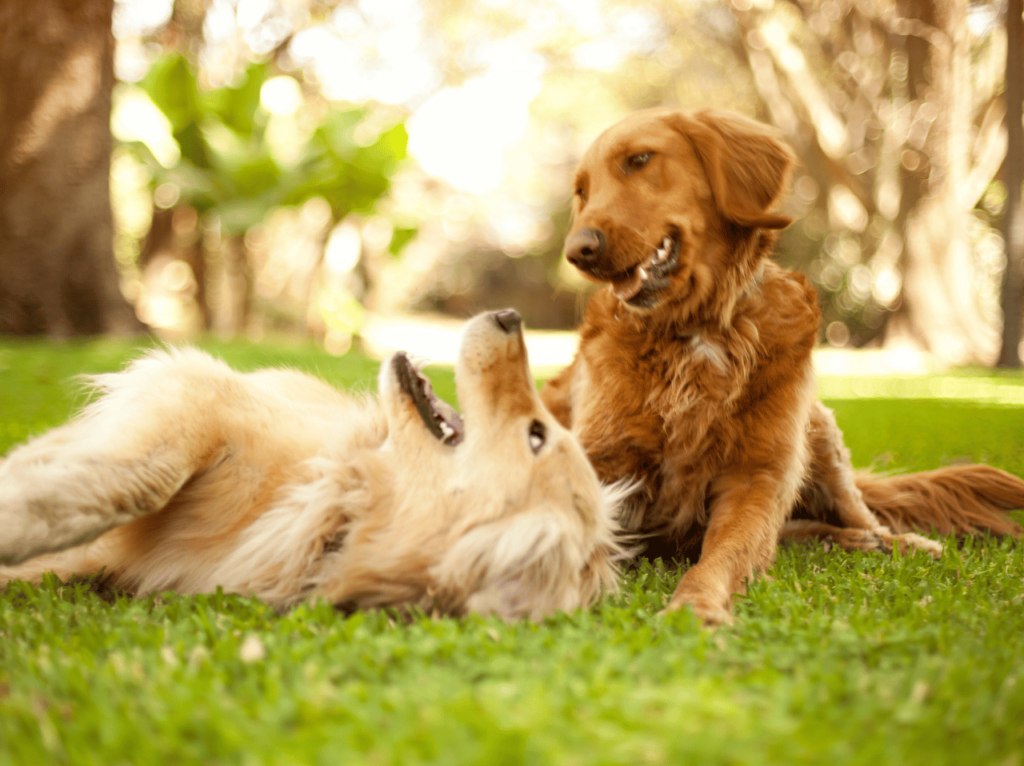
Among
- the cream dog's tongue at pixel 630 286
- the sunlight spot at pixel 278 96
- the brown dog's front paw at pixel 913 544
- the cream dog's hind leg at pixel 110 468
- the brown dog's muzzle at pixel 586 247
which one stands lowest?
the brown dog's front paw at pixel 913 544

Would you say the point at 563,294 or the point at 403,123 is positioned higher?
the point at 403,123

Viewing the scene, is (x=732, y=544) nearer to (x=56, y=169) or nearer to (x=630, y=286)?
(x=630, y=286)

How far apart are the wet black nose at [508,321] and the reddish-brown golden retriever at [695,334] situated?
0.58 meters

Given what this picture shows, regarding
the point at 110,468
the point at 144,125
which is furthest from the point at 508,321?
the point at 144,125

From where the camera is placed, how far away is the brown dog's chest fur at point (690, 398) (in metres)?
2.90

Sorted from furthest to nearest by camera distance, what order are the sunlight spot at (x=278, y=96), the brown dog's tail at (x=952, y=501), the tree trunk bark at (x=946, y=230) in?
1. the sunlight spot at (x=278, y=96)
2. the tree trunk bark at (x=946, y=230)
3. the brown dog's tail at (x=952, y=501)

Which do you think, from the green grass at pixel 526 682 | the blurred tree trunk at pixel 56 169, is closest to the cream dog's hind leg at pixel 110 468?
the green grass at pixel 526 682

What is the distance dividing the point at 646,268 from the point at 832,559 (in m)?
1.32

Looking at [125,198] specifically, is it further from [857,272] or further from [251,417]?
[251,417]

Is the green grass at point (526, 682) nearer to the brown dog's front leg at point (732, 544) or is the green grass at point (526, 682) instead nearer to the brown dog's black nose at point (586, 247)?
the brown dog's front leg at point (732, 544)

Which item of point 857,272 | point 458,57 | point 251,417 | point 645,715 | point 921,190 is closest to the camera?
point 645,715

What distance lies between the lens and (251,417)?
8.16 feet

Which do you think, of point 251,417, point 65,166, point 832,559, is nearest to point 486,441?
point 251,417

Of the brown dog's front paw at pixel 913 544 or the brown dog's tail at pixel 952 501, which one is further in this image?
the brown dog's tail at pixel 952 501
